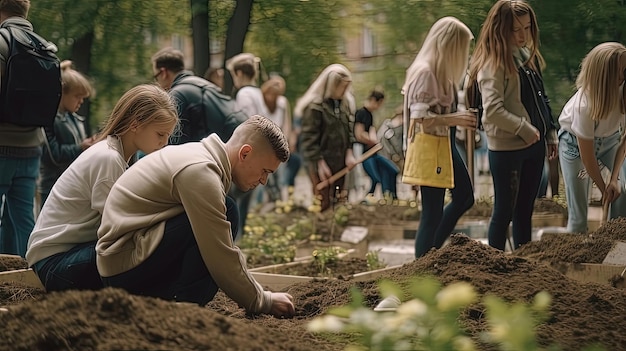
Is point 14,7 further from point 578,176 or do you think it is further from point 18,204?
point 578,176

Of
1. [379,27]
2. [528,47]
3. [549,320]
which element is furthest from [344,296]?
[379,27]

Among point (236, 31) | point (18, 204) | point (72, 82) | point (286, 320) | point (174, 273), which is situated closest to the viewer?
point (174, 273)

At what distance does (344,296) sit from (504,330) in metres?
3.03

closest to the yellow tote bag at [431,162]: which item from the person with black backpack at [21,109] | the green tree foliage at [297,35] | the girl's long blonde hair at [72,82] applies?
the green tree foliage at [297,35]

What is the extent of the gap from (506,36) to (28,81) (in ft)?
10.4

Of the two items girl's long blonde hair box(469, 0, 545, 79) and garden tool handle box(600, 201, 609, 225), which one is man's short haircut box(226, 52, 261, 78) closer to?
girl's long blonde hair box(469, 0, 545, 79)

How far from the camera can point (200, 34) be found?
10.1 metres

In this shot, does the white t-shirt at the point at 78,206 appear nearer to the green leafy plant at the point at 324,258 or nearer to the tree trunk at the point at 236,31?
the green leafy plant at the point at 324,258

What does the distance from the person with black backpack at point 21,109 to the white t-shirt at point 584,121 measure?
3363 mm

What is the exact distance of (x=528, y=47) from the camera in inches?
290

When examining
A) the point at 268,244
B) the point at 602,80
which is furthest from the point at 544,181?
the point at 268,244

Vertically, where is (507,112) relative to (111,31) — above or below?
below

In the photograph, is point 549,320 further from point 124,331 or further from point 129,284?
point 124,331

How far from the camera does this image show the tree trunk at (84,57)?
33.3 feet
